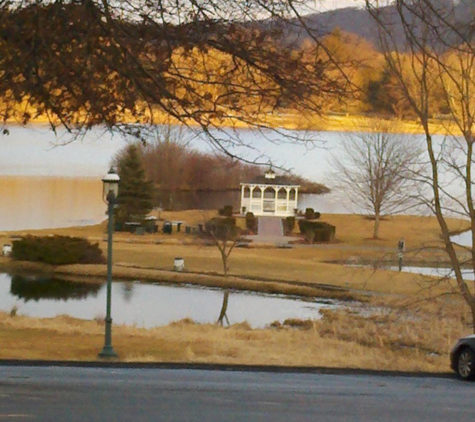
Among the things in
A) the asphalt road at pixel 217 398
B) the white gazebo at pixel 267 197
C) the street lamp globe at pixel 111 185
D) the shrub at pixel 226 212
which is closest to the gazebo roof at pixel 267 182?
the white gazebo at pixel 267 197

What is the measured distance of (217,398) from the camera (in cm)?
1070

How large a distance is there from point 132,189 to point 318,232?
12354mm

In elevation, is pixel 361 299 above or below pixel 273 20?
below

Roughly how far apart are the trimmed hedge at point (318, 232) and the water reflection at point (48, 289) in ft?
77.9

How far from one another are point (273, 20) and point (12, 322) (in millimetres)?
19737

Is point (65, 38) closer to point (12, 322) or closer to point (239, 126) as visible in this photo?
point (239, 126)

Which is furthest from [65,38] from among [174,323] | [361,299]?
[361,299]

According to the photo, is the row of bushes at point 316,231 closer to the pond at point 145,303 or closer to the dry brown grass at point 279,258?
the dry brown grass at point 279,258

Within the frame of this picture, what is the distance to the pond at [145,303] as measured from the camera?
33219 mm

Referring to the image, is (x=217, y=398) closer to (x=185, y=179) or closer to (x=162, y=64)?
(x=162, y=64)

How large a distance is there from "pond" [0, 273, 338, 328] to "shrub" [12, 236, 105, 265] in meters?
3.66

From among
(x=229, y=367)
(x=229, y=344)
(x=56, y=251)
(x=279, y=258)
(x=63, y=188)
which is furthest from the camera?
(x=63, y=188)

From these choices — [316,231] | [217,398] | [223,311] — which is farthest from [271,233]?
[217,398]

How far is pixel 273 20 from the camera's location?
29.9 ft
